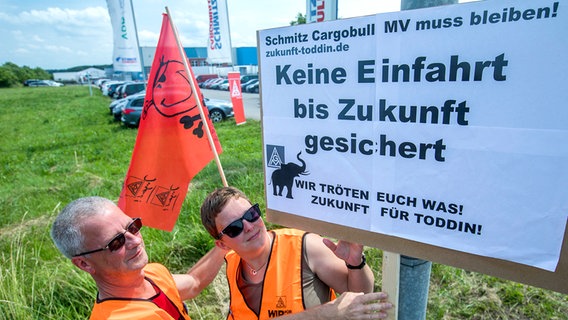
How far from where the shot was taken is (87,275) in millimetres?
3293

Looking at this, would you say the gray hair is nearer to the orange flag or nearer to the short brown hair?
the short brown hair

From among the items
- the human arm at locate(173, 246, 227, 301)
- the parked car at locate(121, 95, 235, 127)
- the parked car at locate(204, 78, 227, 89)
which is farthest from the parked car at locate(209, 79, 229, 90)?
the human arm at locate(173, 246, 227, 301)

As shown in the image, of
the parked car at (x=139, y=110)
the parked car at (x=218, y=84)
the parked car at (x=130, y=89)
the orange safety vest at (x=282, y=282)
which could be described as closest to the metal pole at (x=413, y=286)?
the orange safety vest at (x=282, y=282)

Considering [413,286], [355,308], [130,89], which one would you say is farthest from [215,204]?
[130,89]

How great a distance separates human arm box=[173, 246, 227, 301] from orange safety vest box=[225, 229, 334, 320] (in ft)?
1.65

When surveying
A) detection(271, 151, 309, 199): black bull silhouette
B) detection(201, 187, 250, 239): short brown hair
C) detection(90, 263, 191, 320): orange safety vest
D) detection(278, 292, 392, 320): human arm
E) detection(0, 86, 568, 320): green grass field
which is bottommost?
detection(0, 86, 568, 320): green grass field

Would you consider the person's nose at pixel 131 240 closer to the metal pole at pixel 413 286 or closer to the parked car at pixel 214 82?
the metal pole at pixel 413 286

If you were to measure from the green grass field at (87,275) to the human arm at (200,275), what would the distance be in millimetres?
958

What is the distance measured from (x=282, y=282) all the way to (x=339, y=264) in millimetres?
296

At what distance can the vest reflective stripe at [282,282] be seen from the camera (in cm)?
169

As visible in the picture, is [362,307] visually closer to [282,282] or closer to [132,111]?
[282,282]

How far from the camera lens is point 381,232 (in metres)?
1.29

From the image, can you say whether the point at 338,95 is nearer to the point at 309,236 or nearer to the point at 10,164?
the point at 309,236

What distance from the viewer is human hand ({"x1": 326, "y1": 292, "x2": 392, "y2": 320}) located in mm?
1348
